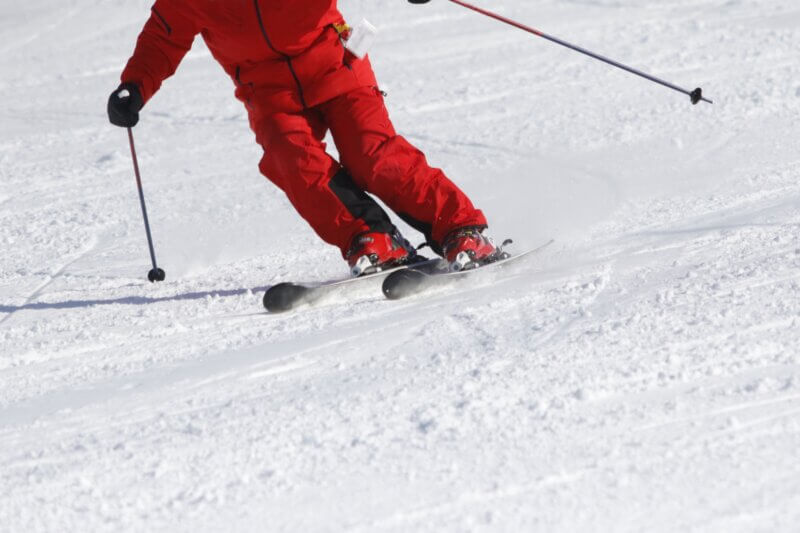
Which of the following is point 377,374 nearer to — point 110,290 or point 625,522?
point 625,522

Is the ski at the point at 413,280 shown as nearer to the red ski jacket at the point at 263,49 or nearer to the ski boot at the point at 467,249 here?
the ski boot at the point at 467,249

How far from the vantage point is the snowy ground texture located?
8.07ft

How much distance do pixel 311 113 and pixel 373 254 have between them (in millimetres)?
668

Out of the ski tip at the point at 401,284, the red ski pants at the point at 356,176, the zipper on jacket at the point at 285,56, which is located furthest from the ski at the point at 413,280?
the zipper on jacket at the point at 285,56

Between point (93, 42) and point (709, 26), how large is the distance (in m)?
5.33

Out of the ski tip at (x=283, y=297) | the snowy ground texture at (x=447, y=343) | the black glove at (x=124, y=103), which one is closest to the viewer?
the snowy ground texture at (x=447, y=343)

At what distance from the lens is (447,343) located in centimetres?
336

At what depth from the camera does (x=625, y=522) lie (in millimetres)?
2271

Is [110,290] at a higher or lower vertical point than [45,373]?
lower

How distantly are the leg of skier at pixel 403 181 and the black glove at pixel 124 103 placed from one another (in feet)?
2.62

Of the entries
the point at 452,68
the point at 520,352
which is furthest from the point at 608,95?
the point at 520,352

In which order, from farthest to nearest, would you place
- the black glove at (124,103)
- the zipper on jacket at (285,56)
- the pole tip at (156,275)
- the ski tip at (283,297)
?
the pole tip at (156,275)
the black glove at (124,103)
the zipper on jacket at (285,56)
the ski tip at (283,297)

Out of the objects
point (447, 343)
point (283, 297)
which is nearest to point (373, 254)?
point (283, 297)

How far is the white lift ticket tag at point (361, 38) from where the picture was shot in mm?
4316
